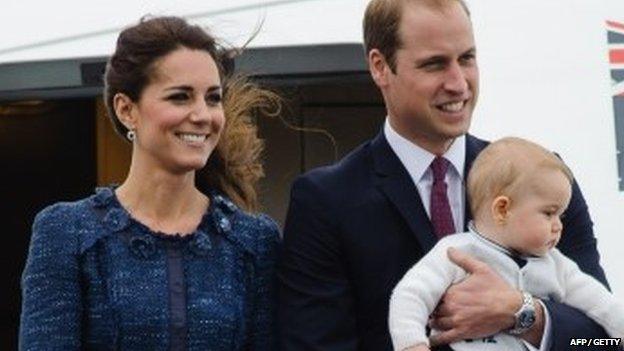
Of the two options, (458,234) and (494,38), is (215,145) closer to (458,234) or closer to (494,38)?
(458,234)

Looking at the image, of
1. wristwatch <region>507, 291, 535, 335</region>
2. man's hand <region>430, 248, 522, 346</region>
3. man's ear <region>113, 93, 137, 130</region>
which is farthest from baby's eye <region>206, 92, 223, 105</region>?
wristwatch <region>507, 291, 535, 335</region>

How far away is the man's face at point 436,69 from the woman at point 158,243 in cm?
40

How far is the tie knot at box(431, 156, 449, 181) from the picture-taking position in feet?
9.20

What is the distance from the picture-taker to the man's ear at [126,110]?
2.79 meters

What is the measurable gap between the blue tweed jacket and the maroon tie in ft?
1.23

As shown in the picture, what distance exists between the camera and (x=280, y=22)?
4.81 meters

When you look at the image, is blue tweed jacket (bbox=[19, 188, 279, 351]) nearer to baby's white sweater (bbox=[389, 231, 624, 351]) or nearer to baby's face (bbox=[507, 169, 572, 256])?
baby's white sweater (bbox=[389, 231, 624, 351])

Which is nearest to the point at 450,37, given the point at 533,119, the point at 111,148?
the point at 533,119

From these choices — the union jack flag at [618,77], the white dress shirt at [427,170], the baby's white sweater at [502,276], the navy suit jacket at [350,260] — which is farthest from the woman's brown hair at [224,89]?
the union jack flag at [618,77]

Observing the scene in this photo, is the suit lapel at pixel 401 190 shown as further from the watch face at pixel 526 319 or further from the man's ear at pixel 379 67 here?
the watch face at pixel 526 319

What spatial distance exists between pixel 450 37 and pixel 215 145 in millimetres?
564

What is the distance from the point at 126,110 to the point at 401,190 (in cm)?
60

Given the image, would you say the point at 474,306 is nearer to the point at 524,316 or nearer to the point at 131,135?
the point at 524,316

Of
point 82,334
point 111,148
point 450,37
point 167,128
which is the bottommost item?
point 111,148
